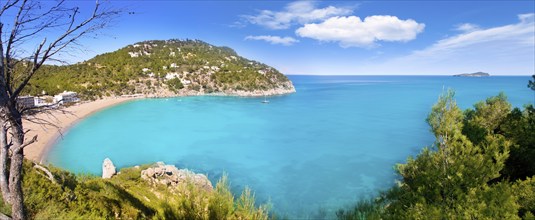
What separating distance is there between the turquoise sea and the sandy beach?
1.47 metres

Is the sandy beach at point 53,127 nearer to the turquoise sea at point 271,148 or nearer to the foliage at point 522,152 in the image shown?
the turquoise sea at point 271,148

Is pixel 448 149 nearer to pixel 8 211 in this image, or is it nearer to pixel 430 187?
pixel 430 187

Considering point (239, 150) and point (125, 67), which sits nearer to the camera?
point (239, 150)

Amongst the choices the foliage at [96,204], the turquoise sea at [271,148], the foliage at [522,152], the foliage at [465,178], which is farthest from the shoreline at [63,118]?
the foliage at [522,152]

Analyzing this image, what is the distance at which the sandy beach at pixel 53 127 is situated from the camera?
862cm

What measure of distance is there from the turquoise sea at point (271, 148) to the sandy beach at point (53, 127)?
1.47 m

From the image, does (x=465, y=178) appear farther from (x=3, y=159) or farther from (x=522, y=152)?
(x=3, y=159)

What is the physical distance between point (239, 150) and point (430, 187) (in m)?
30.6

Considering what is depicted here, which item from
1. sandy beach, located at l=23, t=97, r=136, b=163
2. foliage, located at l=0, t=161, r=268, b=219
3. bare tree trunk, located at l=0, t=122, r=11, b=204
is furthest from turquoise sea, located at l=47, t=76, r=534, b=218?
bare tree trunk, located at l=0, t=122, r=11, b=204

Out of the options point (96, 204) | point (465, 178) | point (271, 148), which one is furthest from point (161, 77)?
point (465, 178)

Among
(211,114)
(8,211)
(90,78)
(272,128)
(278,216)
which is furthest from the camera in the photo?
(90,78)

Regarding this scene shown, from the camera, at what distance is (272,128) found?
183ft

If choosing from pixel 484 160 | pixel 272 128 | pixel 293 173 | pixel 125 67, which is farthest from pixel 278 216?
pixel 125 67

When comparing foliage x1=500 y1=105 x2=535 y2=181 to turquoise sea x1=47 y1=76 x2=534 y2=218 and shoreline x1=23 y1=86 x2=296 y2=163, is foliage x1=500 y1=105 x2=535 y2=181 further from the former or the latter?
shoreline x1=23 y1=86 x2=296 y2=163
